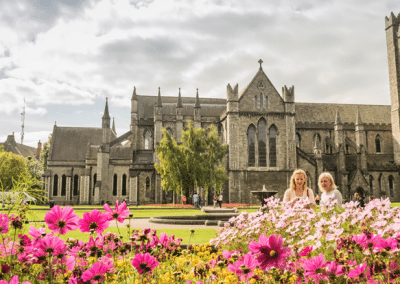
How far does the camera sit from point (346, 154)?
46812 mm

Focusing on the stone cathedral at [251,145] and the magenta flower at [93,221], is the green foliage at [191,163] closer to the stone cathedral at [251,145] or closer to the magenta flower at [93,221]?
the stone cathedral at [251,145]

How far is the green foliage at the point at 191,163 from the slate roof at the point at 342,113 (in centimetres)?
1889

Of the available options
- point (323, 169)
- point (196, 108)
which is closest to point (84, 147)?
point (196, 108)

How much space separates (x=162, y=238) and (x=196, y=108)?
4311 centimetres

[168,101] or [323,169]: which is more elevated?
[168,101]

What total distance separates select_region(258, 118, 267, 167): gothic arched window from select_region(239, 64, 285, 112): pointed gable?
1739 millimetres

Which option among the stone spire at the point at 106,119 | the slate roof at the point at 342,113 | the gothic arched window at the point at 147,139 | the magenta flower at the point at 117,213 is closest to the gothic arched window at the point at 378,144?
the slate roof at the point at 342,113

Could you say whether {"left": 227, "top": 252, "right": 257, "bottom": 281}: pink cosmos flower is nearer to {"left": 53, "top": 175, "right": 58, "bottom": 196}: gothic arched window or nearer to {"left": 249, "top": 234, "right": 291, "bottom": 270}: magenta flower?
{"left": 249, "top": 234, "right": 291, "bottom": 270}: magenta flower

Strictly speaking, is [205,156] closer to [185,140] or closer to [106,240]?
[185,140]

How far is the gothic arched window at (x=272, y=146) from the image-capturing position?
40875 mm

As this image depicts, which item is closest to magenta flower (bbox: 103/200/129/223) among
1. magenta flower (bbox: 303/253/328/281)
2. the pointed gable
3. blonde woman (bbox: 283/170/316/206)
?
magenta flower (bbox: 303/253/328/281)

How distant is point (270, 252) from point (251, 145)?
39387 mm

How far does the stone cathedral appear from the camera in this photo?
4056 centimetres

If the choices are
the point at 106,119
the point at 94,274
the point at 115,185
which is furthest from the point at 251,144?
the point at 94,274
